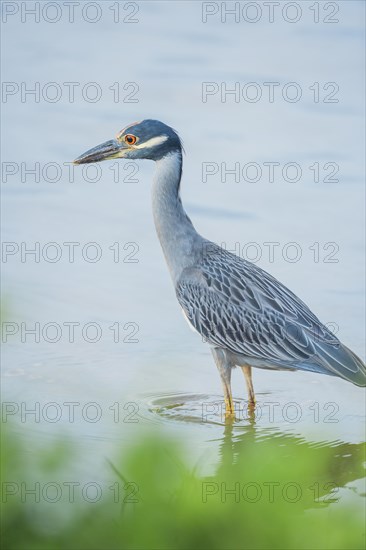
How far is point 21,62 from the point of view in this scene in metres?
15.8

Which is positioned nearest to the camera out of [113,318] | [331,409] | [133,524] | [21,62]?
[133,524]

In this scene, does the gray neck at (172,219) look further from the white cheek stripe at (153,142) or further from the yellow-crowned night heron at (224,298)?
the white cheek stripe at (153,142)

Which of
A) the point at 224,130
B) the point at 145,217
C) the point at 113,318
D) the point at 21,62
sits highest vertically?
the point at 21,62

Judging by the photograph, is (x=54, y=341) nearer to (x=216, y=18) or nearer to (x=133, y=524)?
(x=133, y=524)

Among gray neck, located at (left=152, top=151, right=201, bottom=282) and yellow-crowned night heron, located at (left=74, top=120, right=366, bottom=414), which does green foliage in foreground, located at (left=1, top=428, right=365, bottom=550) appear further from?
gray neck, located at (left=152, top=151, right=201, bottom=282)

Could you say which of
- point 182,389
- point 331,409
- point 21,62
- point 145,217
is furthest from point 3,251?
point 21,62

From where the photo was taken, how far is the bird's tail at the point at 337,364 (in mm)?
7355

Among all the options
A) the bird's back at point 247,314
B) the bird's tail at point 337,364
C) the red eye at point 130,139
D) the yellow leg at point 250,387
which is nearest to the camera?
the bird's tail at point 337,364

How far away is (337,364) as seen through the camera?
740 cm

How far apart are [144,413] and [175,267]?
3.44 ft

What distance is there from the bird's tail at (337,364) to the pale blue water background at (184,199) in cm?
33

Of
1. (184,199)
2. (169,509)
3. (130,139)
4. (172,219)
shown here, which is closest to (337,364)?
(172,219)

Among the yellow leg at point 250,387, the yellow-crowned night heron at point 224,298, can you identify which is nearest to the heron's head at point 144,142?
the yellow-crowned night heron at point 224,298

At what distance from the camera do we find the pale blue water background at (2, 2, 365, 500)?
26.6 ft
